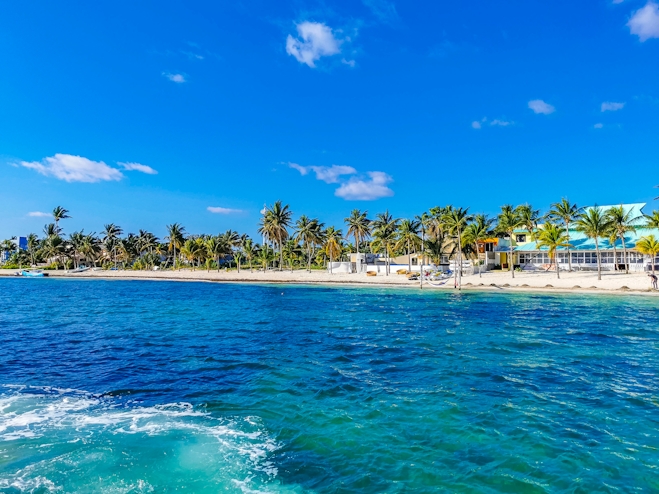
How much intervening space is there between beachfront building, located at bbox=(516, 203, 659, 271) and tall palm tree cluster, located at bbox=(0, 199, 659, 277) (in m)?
1.16

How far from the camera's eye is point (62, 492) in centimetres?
659

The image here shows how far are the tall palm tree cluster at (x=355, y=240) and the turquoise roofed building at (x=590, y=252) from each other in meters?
1.12

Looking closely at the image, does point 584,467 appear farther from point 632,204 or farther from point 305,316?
point 632,204

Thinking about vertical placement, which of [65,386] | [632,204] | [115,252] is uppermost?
[632,204]

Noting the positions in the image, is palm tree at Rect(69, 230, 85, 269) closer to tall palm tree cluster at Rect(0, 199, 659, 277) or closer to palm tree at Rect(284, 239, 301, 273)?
tall palm tree cluster at Rect(0, 199, 659, 277)

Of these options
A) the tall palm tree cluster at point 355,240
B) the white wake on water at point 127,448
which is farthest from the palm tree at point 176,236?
the white wake on water at point 127,448

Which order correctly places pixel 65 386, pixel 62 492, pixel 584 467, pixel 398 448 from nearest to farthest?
pixel 62 492 < pixel 584 467 < pixel 398 448 < pixel 65 386

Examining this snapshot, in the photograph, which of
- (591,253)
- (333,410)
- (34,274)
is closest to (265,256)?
(34,274)

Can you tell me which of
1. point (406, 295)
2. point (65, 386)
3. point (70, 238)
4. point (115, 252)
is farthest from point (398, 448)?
point (70, 238)

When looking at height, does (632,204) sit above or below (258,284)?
above

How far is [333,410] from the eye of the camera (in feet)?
33.8

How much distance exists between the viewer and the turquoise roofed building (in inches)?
2264

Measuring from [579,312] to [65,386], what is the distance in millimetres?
30390

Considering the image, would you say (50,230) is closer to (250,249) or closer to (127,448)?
(250,249)
